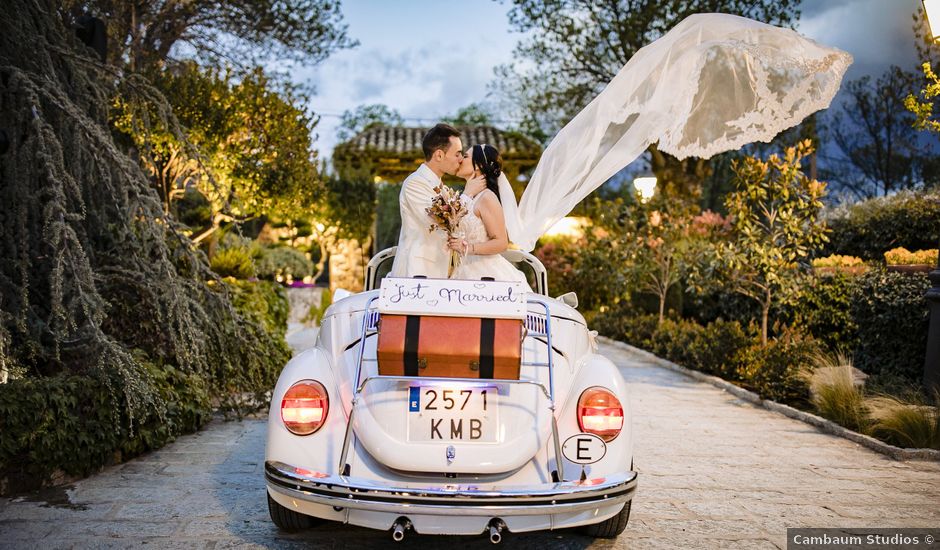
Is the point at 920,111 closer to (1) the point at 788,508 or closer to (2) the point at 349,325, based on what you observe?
(1) the point at 788,508

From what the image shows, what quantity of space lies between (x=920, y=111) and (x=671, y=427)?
133 inches

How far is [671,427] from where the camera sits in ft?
24.2

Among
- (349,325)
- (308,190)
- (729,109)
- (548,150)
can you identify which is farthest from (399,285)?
(308,190)

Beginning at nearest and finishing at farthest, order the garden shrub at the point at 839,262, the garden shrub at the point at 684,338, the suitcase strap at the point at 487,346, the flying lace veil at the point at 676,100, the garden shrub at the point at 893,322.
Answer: the suitcase strap at the point at 487,346
the flying lace veil at the point at 676,100
the garden shrub at the point at 893,322
the garden shrub at the point at 684,338
the garden shrub at the point at 839,262

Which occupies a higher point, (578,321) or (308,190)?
(308,190)

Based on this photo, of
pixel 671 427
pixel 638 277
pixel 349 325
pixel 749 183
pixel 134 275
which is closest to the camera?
pixel 349 325

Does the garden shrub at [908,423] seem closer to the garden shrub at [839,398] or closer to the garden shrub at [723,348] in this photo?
the garden shrub at [839,398]

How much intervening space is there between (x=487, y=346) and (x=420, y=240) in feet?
5.84

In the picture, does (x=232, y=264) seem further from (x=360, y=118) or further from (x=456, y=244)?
(x=360, y=118)

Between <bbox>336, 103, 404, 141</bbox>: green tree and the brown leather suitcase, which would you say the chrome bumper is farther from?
<bbox>336, 103, 404, 141</bbox>: green tree

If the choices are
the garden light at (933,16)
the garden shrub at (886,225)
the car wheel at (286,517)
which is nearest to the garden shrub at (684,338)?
the garden shrub at (886,225)

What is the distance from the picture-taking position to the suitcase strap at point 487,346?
3.35 m

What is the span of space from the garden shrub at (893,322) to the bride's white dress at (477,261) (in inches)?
192

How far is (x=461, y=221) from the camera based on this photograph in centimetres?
480
